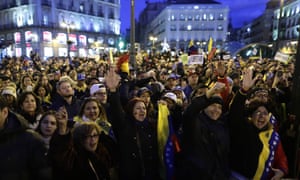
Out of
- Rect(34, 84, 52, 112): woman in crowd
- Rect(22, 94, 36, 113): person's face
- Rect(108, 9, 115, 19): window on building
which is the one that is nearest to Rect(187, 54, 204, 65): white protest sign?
Rect(34, 84, 52, 112): woman in crowd

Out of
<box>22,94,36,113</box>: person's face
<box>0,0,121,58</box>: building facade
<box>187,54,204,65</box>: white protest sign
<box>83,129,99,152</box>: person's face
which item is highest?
<box>0,0,121,58</box>: building facade

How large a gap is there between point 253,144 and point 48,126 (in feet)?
7.57

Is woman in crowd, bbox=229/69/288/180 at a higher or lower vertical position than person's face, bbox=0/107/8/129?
lower

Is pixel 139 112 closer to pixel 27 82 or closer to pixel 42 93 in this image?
pixel 42 93

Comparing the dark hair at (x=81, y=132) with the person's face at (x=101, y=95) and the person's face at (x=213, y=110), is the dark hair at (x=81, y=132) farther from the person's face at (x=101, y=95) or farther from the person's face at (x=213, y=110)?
the person's face at (x=101, y=95)

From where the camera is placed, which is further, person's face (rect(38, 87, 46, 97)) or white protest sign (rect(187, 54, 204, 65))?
white protest sign (rect(187, 54, 204, 65))

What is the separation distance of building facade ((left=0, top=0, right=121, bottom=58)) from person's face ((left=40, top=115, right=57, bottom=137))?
4217cm

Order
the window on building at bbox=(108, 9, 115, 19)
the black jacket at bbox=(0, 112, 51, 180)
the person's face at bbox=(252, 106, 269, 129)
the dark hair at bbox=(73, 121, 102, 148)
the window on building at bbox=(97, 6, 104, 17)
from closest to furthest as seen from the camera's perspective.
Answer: the black jacket at bbox=(0, 112, 51, 180)
the dark hair at bbox=(73, 121, 102, 148)
the person's face at bbox=(252, 106, 269, 129)
the window on building at bbox=(97, 6, 104, 17)
the window on building at bbox=(108, 9, 115, 19)

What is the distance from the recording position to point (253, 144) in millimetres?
3141

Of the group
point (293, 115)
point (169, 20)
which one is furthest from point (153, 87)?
point (169, 20)

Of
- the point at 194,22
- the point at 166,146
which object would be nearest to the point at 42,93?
the point at 166,146

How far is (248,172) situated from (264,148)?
1.05 feet

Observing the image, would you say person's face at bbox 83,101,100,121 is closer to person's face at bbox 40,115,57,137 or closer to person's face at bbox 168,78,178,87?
person's face at bbox 40,115,57,137

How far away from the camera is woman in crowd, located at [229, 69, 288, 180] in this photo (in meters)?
3.13
